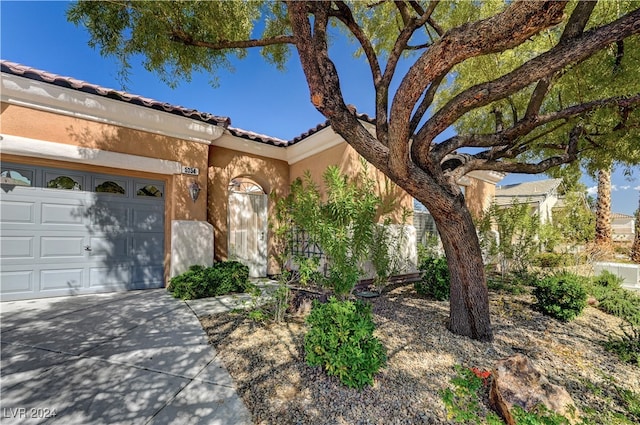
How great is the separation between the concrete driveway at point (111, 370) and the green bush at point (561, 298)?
221 inches

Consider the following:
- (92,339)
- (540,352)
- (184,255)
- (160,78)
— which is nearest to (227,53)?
(160,78)

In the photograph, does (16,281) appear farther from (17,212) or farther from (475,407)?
(475,407)

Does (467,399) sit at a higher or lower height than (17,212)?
lower

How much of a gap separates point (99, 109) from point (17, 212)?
2594mm

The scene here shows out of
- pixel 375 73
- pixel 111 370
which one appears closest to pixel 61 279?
pixel 111 370

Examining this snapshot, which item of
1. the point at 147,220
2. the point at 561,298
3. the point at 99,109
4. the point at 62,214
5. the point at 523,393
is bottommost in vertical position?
the point at 523,393

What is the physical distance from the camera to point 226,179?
7.57 m

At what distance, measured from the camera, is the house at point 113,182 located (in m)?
5.25

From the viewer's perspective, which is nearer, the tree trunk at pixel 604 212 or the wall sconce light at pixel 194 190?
the wall sconce light at pixel 194 190

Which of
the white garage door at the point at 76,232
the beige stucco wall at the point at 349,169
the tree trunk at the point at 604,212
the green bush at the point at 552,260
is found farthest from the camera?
the tree trunk at the point at 604,212

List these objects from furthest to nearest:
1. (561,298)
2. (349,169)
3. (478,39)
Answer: (349,169), (561,298), (478,39)

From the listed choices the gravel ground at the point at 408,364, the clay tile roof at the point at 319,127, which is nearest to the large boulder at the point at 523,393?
the gravel ground at the point at 408,364

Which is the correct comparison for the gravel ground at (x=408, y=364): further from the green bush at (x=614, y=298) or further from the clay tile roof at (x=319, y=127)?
the clay tile roof at (x=319, y=127)

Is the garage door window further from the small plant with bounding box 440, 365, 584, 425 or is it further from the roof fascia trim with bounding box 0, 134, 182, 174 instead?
the small plant with bounding box 440, 365, 584, 425
